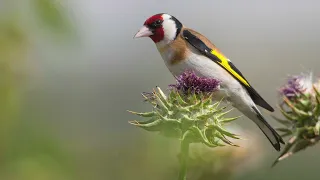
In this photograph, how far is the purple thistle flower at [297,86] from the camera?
4730 millimetres

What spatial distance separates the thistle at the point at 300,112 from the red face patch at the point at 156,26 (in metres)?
2.19

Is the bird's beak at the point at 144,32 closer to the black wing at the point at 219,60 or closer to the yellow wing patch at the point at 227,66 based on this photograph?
the black wing at the point at 219,60

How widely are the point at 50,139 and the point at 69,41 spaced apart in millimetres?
542

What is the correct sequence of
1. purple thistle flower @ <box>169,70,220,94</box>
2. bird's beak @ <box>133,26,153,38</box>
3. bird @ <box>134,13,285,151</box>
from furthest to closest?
1. bird's beak @ <box>133,26,153,38</box>
2. bird @ <box>134,13,285,151</box>
3. purple thistle flower @ <box>169,70,220,94</box>

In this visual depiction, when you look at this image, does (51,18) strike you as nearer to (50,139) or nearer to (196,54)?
(50,139)

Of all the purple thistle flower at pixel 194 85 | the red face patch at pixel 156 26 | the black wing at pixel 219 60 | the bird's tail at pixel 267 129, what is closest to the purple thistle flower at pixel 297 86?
the purple thistle flower at pixel 194 85

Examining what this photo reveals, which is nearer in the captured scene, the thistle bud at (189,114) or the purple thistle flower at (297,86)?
the thistle bud at (189,114)

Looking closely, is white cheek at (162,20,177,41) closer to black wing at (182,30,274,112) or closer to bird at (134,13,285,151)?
bird at (134,13,285,151)

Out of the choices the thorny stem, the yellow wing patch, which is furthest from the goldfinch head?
the thorny stem

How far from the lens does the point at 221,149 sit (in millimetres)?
5223

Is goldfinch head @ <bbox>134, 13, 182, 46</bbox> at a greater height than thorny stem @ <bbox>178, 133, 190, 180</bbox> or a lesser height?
greater

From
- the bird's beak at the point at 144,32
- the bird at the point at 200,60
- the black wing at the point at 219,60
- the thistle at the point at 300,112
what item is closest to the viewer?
the thistle at the point at 300,112

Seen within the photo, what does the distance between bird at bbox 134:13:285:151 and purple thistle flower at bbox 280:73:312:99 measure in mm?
1441

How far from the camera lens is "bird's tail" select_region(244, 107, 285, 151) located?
5.78 m
